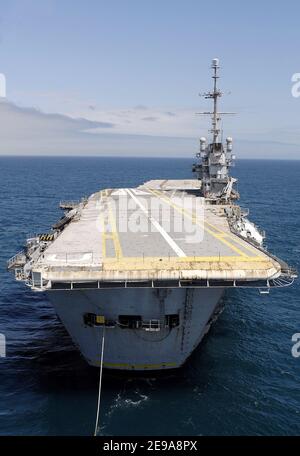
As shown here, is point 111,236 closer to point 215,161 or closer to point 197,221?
point 197,221

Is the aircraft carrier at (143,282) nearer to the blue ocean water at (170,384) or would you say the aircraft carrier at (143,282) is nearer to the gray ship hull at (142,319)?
the gray ship hull at (142,319)

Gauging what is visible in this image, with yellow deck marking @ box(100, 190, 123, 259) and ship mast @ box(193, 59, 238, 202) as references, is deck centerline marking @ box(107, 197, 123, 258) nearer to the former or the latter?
yellow deck marking @ box(100, 190, 123, 259)

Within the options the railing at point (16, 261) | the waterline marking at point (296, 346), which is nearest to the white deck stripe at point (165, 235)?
the railing at point (16, 261)

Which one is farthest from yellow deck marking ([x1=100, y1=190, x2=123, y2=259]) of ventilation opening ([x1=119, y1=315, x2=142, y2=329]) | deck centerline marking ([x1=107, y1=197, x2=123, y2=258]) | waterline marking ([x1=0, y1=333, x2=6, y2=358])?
waterline marking ([x1=0, y1=333, x2=6, y2=358])

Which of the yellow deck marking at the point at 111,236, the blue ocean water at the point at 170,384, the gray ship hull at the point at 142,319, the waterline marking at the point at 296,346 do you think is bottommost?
the blue ocean water at the point at 170,384

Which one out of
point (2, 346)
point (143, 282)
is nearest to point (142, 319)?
point (143, 282)
